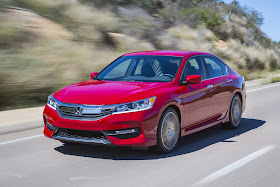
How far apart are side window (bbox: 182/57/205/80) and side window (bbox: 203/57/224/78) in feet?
0.62

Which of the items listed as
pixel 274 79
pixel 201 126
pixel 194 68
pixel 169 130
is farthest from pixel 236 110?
pixel 274 79

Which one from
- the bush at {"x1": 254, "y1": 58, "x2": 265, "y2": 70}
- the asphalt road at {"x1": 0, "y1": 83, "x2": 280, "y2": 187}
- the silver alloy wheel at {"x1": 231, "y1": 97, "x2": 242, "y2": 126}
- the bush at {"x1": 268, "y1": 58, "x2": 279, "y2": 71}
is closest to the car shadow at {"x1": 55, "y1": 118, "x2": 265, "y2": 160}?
the asphalt road at {"x1": 0, "y1": 83, "x2": 280, "y2": 187}

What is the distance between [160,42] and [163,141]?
16259 mm

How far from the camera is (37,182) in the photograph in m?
5.53

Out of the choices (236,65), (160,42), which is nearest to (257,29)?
(236,65)

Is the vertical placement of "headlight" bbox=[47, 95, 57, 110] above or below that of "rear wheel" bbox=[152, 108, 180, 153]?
above

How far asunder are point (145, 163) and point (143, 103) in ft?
2.67

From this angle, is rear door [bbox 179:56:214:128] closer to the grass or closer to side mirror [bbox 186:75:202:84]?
side mirror [bbox 186:75:202:84]

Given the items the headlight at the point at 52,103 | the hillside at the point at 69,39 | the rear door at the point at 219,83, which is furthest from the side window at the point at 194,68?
the hillside at the point at 69,39

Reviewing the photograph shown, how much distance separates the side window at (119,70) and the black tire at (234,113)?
225cm

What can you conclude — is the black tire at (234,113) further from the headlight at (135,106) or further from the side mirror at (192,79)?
the headlight at (135,106)

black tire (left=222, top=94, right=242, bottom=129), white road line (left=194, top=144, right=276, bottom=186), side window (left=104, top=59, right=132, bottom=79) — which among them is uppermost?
side window (left=104, top=59, right=132, bottom=79)

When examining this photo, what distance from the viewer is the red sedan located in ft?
20.8

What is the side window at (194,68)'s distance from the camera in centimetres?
777
